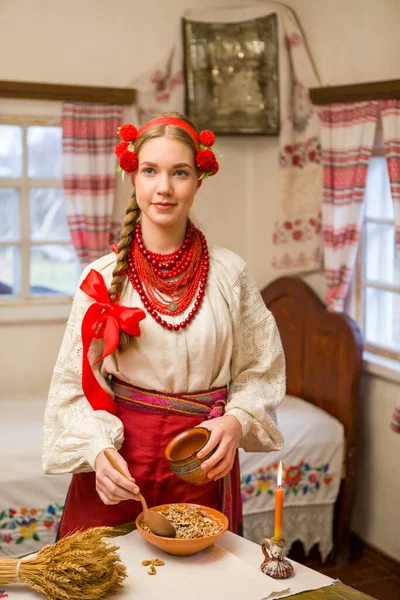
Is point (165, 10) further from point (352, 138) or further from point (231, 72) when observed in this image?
point (352, 138)

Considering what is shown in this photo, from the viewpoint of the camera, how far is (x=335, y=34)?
3.96m

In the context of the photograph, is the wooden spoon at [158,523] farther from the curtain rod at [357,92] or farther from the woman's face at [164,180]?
the curtain rod at [357,92]

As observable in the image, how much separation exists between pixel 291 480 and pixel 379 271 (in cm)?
103

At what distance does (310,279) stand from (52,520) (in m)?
1.81

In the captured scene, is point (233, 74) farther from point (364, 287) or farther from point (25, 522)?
point (25, 522)

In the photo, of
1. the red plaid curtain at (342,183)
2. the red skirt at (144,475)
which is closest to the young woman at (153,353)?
the red skirt at (144,475)

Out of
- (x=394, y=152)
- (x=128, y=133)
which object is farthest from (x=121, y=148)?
(x=394, y=152)

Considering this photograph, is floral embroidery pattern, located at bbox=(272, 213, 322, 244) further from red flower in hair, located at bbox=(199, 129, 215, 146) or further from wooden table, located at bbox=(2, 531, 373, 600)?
wooden table, located at bbox=(2, 531, 373, 600)

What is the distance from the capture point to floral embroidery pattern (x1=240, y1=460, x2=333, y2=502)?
350 centimetres

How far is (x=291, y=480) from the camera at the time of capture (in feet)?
11.8

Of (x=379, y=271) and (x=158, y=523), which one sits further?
(x=379, y=271)

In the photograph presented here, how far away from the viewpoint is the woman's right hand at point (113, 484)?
65.3 inches

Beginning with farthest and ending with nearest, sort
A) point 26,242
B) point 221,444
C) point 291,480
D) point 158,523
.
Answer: point 26,242 → point 291,480 → point 221,444 → point 158,523

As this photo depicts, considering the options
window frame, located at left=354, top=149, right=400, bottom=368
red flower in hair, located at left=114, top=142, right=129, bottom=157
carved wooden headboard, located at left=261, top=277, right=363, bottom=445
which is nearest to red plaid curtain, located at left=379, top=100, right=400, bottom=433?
window frame, located at left=354, top=149, right=400, bottom=368
